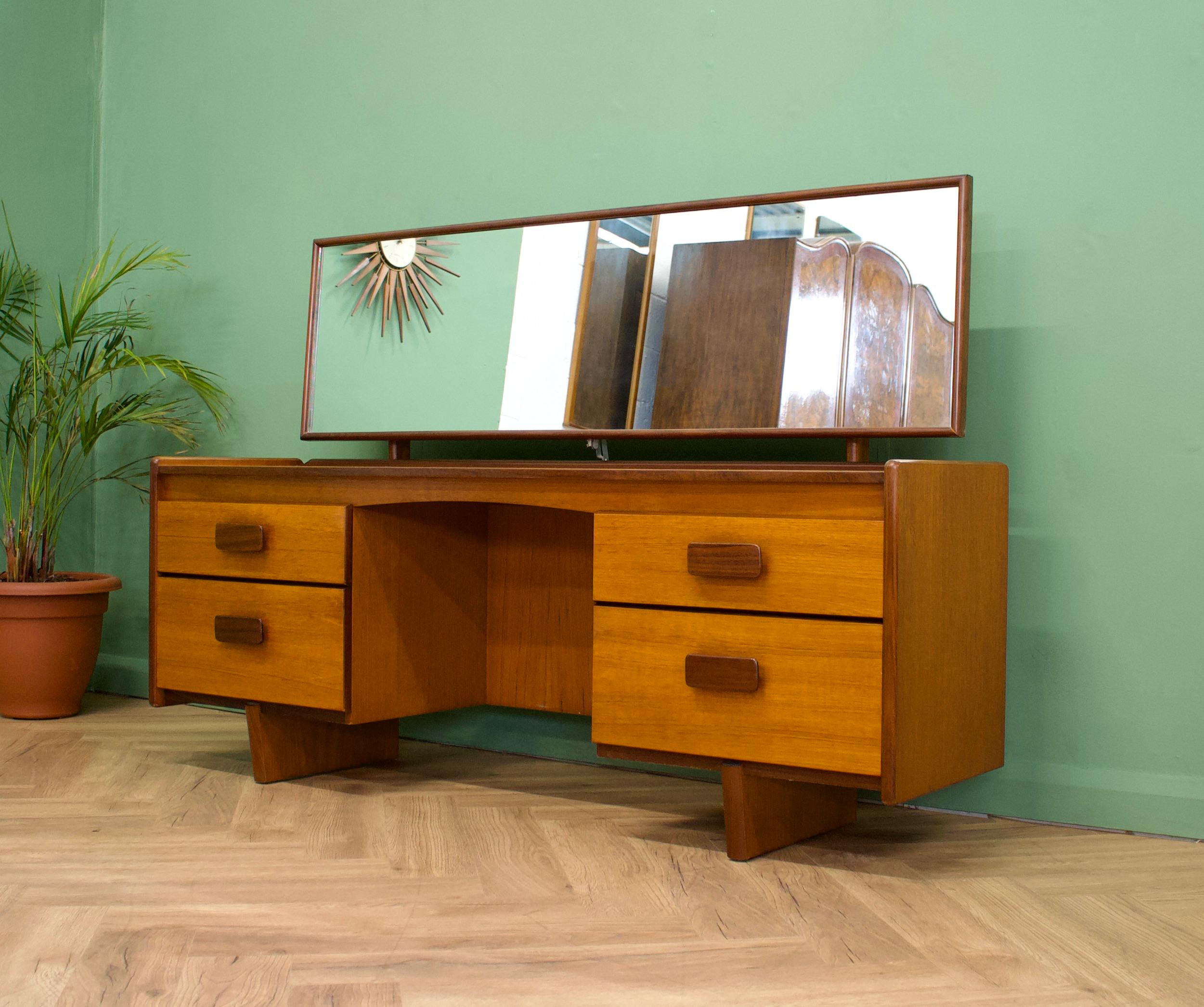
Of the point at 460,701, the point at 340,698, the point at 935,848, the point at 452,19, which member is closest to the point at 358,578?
the point at 340,698

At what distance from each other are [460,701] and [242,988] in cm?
101

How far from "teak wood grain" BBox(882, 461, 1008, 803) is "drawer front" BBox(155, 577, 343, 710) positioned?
93 cm

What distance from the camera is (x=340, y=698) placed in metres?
1.95


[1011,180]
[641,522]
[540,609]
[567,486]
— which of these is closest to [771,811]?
[641,522]

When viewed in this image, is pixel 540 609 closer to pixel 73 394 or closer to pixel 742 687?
pixel 742 687

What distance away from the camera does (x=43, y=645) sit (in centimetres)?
261

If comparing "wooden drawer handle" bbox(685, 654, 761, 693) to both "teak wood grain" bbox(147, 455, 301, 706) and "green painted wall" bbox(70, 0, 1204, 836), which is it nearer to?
"green painted wall" bbox(70, 0, 1204, 836)

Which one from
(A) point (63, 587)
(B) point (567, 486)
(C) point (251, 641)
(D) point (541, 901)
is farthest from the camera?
(A) point (63, 587)

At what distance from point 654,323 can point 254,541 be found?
79 centimetres

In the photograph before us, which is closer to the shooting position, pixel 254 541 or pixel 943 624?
pixel 943 624

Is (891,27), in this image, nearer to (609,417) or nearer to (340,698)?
(609,417)

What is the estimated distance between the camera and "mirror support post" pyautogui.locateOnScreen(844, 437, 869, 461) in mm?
1854

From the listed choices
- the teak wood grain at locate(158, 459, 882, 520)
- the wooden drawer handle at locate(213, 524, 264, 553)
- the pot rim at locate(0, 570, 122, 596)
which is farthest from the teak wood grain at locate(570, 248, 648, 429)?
the pot rim at locate(0, 570, 122, 596)

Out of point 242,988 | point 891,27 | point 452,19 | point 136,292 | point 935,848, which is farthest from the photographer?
point 136,292
